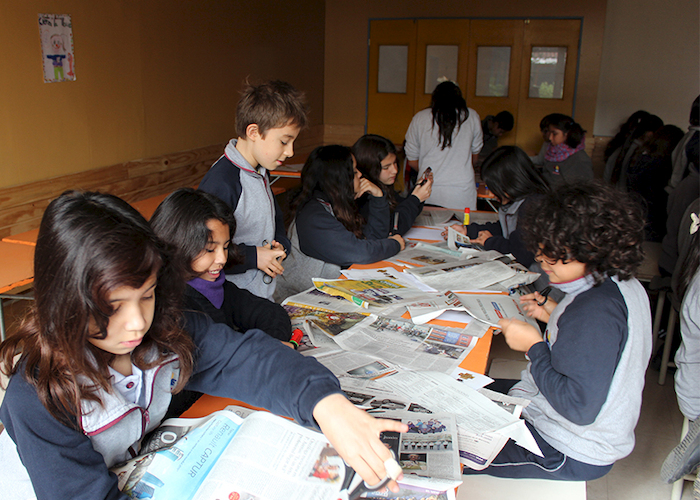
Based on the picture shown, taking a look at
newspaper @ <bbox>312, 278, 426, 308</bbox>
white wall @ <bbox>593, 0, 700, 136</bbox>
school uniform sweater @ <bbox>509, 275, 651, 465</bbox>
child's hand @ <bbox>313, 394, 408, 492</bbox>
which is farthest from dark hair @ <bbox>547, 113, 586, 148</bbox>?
child's hand @ <bbox>313, 394, 408, 492</bbox>

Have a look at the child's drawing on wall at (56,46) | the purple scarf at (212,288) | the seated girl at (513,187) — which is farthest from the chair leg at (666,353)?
the child's drawing on wall at (56,46)

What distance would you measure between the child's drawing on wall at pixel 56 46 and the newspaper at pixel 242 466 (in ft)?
8.97

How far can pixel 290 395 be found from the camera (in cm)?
97

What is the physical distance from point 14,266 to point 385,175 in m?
1.82

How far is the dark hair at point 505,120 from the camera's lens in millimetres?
5969

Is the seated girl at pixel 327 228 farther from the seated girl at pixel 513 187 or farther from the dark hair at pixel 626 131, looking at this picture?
the dark hair at pixel 626 131

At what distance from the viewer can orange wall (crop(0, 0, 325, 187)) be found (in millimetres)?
2844

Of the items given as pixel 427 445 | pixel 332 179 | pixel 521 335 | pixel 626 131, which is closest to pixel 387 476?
pixel 427 445

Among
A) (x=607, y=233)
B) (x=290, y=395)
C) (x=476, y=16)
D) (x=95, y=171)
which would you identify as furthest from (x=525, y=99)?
(x=290, y=395)

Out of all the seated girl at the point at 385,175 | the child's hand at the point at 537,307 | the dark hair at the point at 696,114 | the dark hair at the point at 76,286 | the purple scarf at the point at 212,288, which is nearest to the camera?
the dark hair at the point at 76,286

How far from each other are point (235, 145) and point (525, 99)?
5273 millimetres

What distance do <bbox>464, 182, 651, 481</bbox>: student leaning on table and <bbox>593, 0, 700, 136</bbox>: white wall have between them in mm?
5612

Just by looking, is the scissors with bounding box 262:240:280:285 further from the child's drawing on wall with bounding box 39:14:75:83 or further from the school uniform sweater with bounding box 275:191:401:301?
the child's drawing on wall with bounding box 39:14:75:83

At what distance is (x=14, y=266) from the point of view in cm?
232
